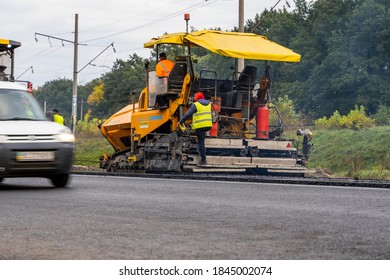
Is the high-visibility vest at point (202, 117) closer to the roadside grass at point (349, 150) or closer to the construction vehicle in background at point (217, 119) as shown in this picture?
the construction vehicle in background at point (217, 119)

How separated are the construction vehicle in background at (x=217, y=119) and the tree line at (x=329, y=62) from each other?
3161cm

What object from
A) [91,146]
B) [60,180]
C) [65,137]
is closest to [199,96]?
[60,180]

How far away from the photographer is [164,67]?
2333 cm

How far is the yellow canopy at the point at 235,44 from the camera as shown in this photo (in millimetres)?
21828

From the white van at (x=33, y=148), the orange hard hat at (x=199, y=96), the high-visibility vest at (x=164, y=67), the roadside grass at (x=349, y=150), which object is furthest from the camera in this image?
the roadside grass at (x=349, y=150)

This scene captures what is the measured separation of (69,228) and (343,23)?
64483mm

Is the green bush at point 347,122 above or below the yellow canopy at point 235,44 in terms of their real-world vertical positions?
below

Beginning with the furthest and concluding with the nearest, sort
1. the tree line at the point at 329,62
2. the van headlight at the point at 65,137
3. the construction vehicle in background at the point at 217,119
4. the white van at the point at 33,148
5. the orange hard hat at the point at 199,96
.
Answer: the tree line at the point at 329,62
the construction vehicle in background at the point at 217,119
the orange hard hat at the point at 199,96
the van headlight at the point at 65,137
the white van at the point at 33,148

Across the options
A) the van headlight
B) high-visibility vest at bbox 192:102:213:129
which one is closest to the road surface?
the van headlight

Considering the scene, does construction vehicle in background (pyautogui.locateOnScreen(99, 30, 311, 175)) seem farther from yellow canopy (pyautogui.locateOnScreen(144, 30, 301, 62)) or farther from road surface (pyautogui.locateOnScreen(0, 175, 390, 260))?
road surface (pyautogui.locateOnScreen(0, 175, 390, 260))

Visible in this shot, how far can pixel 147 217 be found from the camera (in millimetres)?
10648

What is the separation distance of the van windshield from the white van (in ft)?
0.07

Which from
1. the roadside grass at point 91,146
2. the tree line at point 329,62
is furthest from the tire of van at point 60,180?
the tree line at point 329,62

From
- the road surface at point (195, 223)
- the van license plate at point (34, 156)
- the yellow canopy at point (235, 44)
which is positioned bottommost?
the road surface at point (195, 223)
